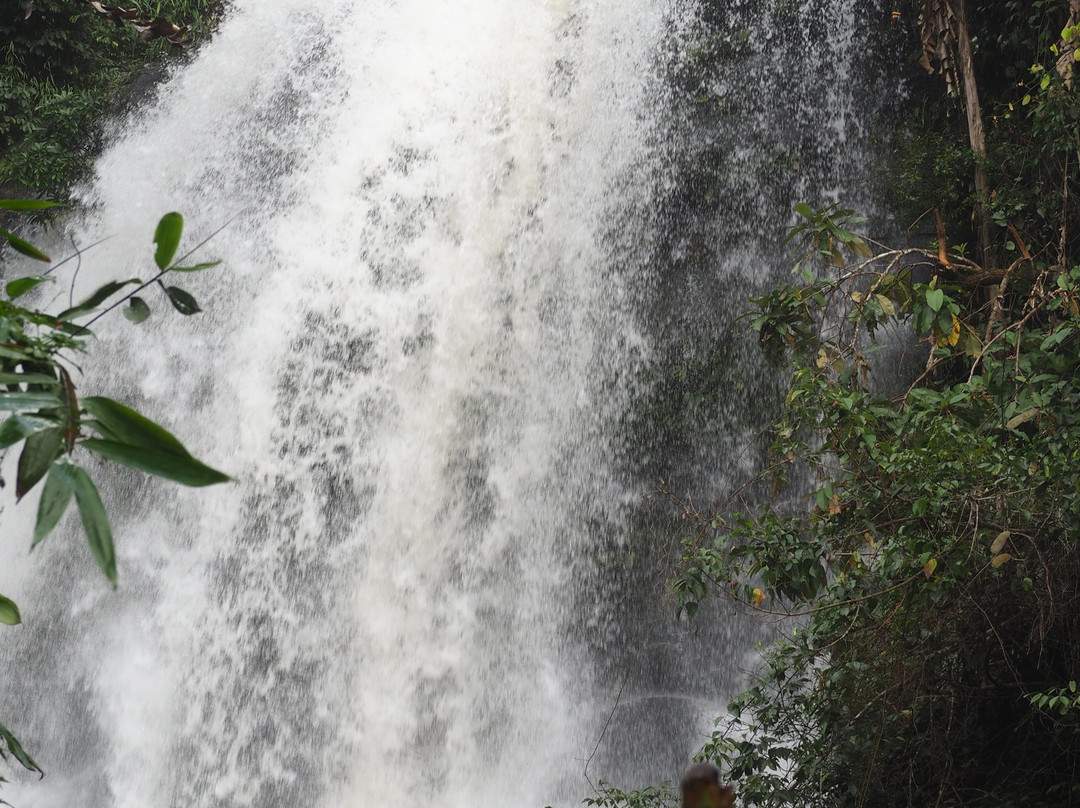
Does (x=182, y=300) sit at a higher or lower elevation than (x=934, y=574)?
higher

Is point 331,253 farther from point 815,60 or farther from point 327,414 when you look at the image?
point 815,60

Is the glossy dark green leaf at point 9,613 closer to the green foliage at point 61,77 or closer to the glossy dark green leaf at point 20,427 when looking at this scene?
the glossy dark green leaf at point 20,427

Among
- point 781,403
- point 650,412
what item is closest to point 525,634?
point 650,412

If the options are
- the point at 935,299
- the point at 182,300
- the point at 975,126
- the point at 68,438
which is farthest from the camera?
the point at 975,126

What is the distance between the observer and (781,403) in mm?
5652

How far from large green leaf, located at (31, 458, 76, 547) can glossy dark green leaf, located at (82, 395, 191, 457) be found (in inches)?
2.1

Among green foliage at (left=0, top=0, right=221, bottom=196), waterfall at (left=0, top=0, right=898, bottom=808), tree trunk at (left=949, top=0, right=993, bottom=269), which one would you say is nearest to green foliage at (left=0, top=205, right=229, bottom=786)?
waterfall at (left=0, top=0, right=898, bottom=808)

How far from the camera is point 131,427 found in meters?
0.91

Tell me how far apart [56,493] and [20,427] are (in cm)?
8

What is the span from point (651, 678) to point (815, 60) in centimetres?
412

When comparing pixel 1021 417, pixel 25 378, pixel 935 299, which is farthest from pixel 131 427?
pixel 1021 417

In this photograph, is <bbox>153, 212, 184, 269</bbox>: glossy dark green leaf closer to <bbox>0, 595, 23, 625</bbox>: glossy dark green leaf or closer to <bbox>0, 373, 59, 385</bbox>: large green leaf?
<bbox>0, 373, 59, 385</bbox>: large green leaf

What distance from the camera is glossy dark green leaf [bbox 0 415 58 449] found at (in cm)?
91

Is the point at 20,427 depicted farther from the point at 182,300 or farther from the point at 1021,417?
the point at 1021,417
